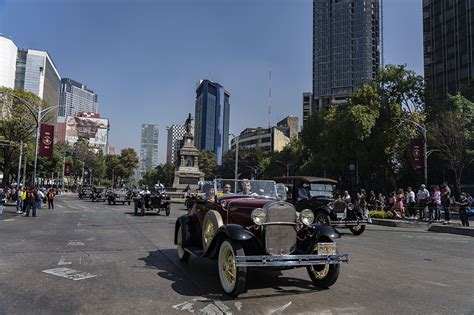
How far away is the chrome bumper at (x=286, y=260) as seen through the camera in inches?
216

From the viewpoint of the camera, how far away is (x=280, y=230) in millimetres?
6250

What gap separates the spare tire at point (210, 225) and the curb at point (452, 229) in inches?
549

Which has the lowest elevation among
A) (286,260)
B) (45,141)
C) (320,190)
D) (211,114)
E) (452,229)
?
(452,229)

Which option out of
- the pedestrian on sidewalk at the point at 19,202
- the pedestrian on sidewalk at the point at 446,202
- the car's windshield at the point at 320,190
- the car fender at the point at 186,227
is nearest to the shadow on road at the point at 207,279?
the car fender at the point at 186,227

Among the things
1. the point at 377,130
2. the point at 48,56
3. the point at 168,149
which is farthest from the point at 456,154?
the point at 168,149

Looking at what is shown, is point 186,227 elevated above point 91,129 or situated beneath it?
situated beneath

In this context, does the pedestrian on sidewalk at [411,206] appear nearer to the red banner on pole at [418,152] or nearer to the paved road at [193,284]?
the red banner on pole at [418,152]

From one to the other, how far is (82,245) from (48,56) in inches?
4812

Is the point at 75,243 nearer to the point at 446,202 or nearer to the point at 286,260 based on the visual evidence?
the point at 286,260

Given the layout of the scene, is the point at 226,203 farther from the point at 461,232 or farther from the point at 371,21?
the point at 371,21

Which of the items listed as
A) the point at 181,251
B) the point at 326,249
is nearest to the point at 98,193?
the point at 181,251

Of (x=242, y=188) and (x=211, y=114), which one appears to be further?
(x=211, y=114)

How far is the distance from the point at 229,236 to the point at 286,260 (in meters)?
0.91

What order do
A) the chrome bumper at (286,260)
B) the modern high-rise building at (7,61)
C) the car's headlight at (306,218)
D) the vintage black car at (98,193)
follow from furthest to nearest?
the modern high-rise building at (7,61)
the vintage black car at (98,193)
the car's headlight at (306,218)
the chrome bumper at (286,260)
